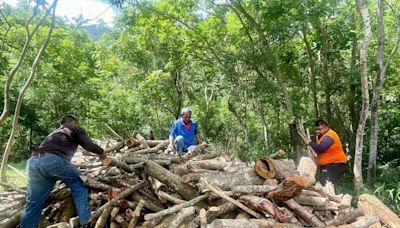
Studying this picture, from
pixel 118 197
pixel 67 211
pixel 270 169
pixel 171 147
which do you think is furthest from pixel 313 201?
pixel 171 147

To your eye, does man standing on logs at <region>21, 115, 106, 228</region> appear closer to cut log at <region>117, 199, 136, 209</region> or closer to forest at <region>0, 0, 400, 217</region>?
cut log at <region>117, 199, 136, 209</region>

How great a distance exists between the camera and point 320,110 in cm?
1329

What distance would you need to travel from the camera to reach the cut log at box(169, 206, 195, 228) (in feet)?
13.8

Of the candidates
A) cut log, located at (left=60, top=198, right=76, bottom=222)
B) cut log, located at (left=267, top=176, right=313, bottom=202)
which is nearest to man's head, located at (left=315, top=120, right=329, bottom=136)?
cut log, located at (left=267, top=176, right=313, bottom=202)

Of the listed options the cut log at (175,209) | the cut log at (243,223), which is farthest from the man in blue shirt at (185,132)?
the cut log at (243,223)

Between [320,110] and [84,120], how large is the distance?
40.6 ft

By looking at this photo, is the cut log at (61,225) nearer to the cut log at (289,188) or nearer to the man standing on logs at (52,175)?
the man standing on logs at (52,175)

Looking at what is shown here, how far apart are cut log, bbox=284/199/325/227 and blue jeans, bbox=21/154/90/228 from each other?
262 cm

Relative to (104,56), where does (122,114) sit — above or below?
below

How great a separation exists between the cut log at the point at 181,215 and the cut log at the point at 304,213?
1.14 metres

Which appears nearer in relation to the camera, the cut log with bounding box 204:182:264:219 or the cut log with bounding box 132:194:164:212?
the cut log with bounding box 204:182:264:219

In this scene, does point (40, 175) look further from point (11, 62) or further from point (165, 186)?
point (11, 62)

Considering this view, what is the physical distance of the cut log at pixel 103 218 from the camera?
474 cm

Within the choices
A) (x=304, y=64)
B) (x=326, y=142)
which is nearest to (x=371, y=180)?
(x=326, y=142)
